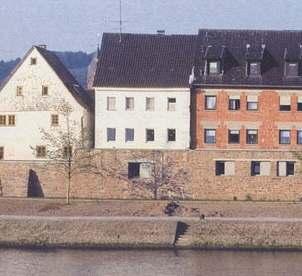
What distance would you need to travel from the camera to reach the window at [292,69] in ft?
323

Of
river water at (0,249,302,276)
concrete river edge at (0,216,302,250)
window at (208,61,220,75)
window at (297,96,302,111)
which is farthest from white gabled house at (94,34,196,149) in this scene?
river water at (0,249,302,276)

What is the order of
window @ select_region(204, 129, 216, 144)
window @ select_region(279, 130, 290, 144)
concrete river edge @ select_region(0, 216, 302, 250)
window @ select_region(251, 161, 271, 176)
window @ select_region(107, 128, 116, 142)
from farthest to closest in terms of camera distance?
window @ select_region(107, 128, 116, 142) → window @ select_region(204, 129, 216, 144) → window @ select_region(279, 130, 290, 144) → window @ select_region(251, 161, 271, 176) → concrete river edge @ select_region(0, 216, 302, 250)

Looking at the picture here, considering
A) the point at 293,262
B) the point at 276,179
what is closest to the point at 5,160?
the point at 276,179

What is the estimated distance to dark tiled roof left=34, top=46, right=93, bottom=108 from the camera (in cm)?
9950

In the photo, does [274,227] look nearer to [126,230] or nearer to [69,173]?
[126,230]

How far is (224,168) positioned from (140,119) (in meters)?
7.90

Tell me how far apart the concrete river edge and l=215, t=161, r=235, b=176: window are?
34.6 ft

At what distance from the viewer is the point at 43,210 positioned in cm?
8831

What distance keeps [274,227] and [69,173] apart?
55.1ft

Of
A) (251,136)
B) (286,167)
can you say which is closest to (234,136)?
(251,136)

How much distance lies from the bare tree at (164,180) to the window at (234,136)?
18.2ft

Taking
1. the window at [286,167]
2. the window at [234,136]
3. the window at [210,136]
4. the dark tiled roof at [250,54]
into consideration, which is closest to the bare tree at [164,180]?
the window at [210,136]

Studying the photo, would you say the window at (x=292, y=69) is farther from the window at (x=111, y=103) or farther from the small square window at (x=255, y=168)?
the window at (x=111, y=103)

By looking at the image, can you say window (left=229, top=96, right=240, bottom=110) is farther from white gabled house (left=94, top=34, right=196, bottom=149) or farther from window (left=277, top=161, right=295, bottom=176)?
window (left=277, top=161, right=295, bottom=176)
